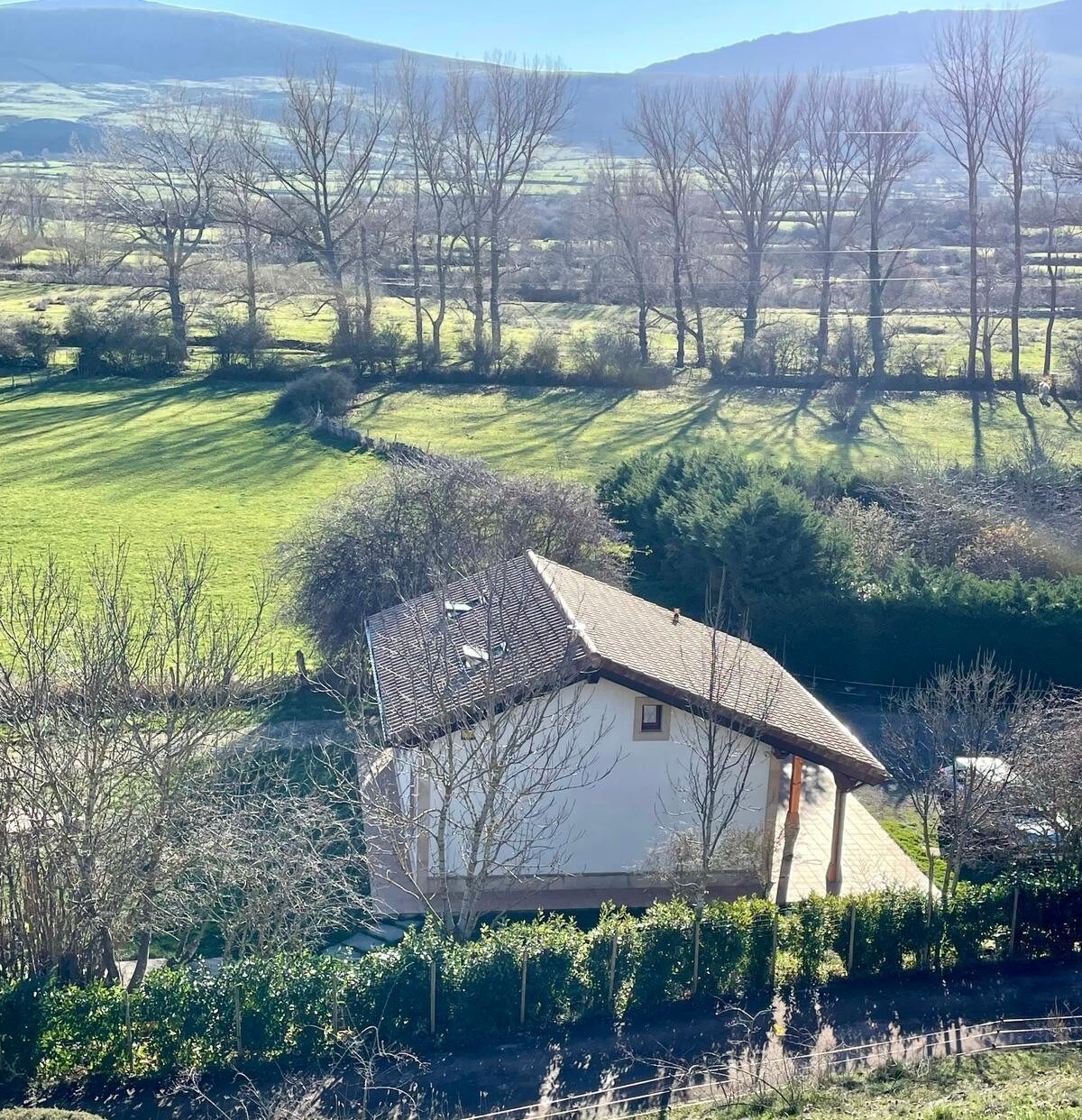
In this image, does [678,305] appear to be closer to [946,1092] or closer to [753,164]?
[753,164]

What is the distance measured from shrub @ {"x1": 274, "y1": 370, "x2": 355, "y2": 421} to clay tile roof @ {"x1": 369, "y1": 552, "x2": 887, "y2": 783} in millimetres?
28938

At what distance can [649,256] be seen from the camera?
5794 centimetres

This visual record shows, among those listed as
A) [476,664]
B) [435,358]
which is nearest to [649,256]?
[435,358]

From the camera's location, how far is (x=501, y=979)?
1160 cm

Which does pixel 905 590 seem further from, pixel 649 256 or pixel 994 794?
pixel 649 256

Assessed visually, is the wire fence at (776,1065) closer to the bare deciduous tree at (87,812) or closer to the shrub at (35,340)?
the bare deciduous tree at (87,812)

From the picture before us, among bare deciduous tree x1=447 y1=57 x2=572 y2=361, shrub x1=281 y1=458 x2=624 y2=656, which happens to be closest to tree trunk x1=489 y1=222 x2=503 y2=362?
bare deciduous tree x1=447 y1=57 x2=572 y2=361

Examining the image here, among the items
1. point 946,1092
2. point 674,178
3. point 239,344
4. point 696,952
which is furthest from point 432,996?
point 674,178

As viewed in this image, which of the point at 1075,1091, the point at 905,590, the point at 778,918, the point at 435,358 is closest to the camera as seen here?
the point at 1075,1091

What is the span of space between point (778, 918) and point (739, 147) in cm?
5049

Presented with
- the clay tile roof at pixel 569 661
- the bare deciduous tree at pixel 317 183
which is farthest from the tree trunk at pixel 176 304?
the clay tile roof at pixel 569 661

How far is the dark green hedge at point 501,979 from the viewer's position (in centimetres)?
1075

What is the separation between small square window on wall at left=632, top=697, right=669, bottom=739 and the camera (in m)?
14.6

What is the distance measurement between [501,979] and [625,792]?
3.61 metres
